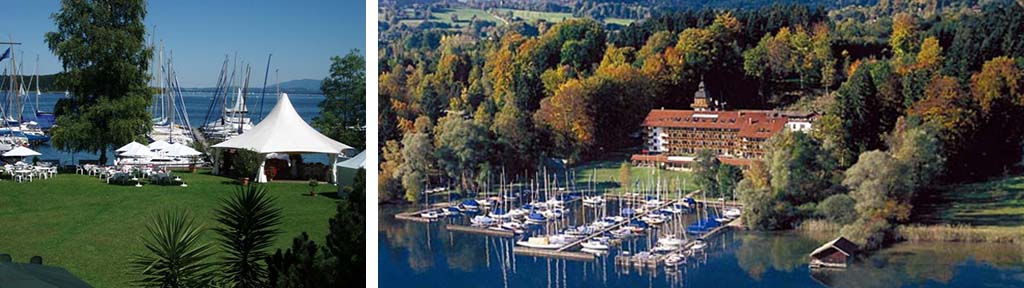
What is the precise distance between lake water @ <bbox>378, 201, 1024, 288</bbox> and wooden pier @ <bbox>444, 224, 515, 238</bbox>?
0.13ft

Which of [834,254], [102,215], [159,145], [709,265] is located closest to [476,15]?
[709,265]

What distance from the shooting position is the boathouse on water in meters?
7.43

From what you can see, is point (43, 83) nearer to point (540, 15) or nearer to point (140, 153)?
point (140, 153)

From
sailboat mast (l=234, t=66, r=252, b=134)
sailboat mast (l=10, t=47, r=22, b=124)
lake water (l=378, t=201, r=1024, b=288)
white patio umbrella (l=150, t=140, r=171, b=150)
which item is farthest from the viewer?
sailboat mast (l=234, t=66, r=252, b=134)

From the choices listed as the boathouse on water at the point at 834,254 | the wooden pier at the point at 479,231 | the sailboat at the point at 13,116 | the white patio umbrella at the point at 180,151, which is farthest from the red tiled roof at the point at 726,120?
the sailboat at the point at 13,116

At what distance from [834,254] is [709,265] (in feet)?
2.64

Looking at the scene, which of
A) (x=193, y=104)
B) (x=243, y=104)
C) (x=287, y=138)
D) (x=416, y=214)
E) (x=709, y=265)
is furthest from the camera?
(x=193, y=104)

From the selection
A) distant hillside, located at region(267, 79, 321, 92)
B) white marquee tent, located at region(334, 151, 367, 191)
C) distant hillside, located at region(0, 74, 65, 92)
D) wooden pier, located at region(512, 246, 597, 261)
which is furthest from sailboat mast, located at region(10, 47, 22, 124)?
wooden pier, located at region(512, 246, 597, 261)

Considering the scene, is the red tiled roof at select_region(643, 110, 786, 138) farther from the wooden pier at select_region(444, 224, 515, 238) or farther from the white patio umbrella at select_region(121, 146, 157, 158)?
the white patio umbrella at select_region(121, 146, 157, 158)

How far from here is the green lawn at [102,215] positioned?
11.3 metres

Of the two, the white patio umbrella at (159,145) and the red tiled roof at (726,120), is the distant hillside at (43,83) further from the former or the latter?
the red tiled roof at (726,120)

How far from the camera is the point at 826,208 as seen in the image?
298 inches

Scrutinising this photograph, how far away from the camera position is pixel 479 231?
28.1 feet

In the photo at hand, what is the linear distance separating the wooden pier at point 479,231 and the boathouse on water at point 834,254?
2.11 meters
